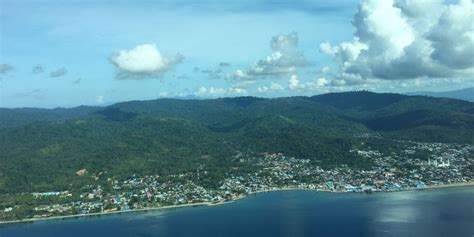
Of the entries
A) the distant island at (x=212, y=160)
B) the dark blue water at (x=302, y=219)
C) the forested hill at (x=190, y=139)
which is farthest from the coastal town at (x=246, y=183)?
the forested hill at (x=190, y=139)

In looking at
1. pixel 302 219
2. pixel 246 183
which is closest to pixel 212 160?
pixel 246 183

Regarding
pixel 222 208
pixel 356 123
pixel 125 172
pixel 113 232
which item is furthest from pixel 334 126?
pixel 113 232

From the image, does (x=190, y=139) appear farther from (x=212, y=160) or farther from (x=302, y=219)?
(x=302, y=219)

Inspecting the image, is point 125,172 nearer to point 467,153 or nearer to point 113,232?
point 113,232

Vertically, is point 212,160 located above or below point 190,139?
below

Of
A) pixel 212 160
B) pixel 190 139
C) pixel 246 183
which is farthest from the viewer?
pixel 190 139

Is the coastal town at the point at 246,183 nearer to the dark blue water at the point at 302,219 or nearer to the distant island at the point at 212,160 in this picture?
the distant island at the point at 212,160

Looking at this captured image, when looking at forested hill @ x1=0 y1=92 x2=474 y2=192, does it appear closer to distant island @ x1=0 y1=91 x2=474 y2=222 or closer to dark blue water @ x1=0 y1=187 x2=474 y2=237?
distant island @ x1=0 y1=91 x2=474 y2=222
